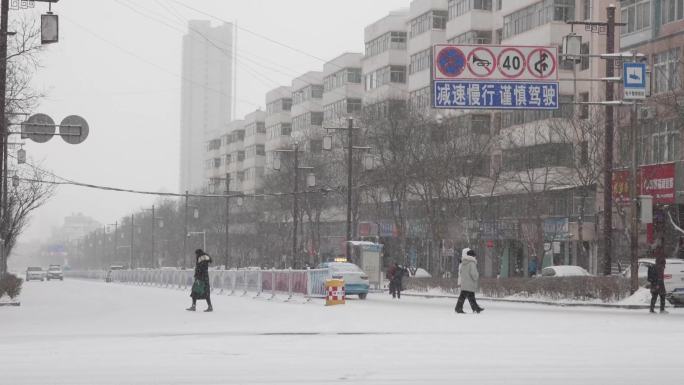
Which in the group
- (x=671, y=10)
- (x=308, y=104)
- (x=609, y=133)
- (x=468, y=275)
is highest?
(x=308, y=104)

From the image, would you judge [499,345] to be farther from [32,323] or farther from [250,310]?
[250,310]

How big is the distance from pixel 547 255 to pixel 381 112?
13899mm

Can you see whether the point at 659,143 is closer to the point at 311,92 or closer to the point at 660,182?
the point at 660,182

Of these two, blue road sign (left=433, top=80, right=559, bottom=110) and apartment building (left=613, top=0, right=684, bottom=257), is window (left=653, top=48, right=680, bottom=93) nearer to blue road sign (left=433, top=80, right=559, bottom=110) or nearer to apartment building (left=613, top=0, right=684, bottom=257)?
apartment building (left=613, top=0, right=684, bottom=257)

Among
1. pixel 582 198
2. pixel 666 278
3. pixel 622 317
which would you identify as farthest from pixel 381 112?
pixel 622 317

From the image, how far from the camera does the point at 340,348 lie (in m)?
18.3

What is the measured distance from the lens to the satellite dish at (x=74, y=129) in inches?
Answer: 1416

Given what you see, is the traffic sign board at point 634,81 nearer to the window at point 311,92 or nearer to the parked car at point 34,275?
the parked car at point 34,275

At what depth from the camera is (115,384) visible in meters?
12.9

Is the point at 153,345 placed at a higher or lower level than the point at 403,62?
lower

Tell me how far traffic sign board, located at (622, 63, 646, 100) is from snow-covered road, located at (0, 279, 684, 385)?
6.95m

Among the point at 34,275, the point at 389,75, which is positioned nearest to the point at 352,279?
the point at 389,75

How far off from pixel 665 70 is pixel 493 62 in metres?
20.2

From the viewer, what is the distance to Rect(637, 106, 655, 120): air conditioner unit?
1951 inches
